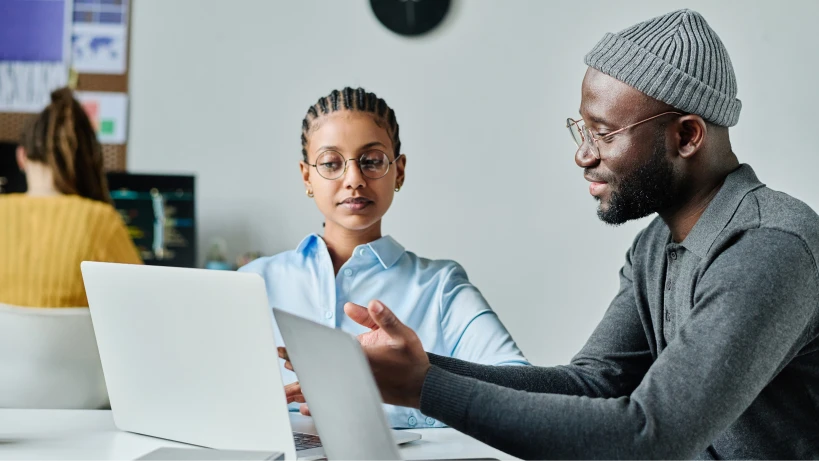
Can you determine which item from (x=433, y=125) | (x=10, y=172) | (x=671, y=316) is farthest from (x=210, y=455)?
(x=10, y=172)

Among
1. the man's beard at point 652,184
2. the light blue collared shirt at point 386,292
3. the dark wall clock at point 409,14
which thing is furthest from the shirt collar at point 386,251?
the dark wall clock at point 409,14

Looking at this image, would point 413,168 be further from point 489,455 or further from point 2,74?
point 489,455

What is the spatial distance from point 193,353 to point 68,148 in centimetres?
174

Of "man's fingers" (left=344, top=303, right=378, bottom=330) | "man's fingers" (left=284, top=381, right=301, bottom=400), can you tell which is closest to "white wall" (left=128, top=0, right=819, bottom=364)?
"man's fingers" (left=284, top=381, right=301, bottom=400)

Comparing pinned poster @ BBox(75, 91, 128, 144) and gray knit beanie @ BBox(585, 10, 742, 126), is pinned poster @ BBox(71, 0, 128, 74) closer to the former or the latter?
pinned poster @ BBox(75, 91, 128, 144)

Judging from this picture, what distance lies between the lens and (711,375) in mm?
910

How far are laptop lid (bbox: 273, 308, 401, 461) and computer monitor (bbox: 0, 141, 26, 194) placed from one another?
2.66 meters

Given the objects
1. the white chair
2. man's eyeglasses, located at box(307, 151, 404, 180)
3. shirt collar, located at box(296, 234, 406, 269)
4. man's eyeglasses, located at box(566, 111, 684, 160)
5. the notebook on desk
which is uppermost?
man's eyeglasses, located at box(566, 111, 684, 160)

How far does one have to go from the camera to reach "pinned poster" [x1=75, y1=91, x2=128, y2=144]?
11.3 feet

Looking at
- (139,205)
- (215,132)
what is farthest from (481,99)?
(139,205)

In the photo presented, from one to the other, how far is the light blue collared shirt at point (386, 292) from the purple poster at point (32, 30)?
93.2 inches

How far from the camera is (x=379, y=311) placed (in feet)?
2.90

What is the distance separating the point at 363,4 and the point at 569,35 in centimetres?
82

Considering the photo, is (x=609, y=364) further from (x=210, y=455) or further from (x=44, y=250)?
(x=44, y=250)
